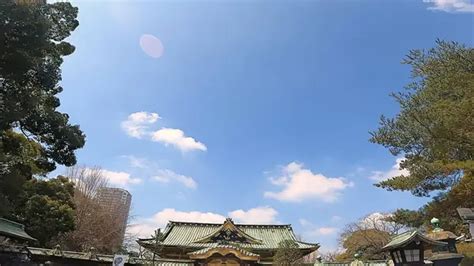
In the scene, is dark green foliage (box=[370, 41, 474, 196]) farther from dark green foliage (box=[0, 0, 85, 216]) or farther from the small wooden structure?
dark green foliage (box=[0, 0, 85, 216])

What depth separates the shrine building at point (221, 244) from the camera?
20359 mm

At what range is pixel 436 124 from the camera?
38.5 feet

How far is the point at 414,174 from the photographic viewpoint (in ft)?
46.3

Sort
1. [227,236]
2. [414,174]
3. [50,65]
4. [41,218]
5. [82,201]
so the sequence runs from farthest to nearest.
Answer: [82,201]
[227,236]
[41,218]
[414,174]
[50,65]

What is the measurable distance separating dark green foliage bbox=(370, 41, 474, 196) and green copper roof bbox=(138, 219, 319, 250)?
10.1 meters

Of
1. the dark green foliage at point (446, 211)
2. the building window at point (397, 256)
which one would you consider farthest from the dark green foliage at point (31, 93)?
the dark green foliage at point (446, 211)

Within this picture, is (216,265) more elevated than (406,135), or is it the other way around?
(406,135)

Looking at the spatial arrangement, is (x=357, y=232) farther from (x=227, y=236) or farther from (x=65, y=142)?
(x=65, y=142)

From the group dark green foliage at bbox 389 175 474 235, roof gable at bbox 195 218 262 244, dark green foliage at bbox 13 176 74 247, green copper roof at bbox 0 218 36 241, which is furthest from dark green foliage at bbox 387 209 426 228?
dark green foliage at bbox 13 176 74 247

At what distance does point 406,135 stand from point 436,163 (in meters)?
1.75

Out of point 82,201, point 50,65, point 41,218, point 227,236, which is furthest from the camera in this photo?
point 82,201

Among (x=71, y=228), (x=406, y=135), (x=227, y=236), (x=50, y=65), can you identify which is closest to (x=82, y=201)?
(x=71, y=228)

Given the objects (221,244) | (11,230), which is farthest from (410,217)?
(11,230)

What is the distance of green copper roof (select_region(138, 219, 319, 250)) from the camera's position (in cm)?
2375
